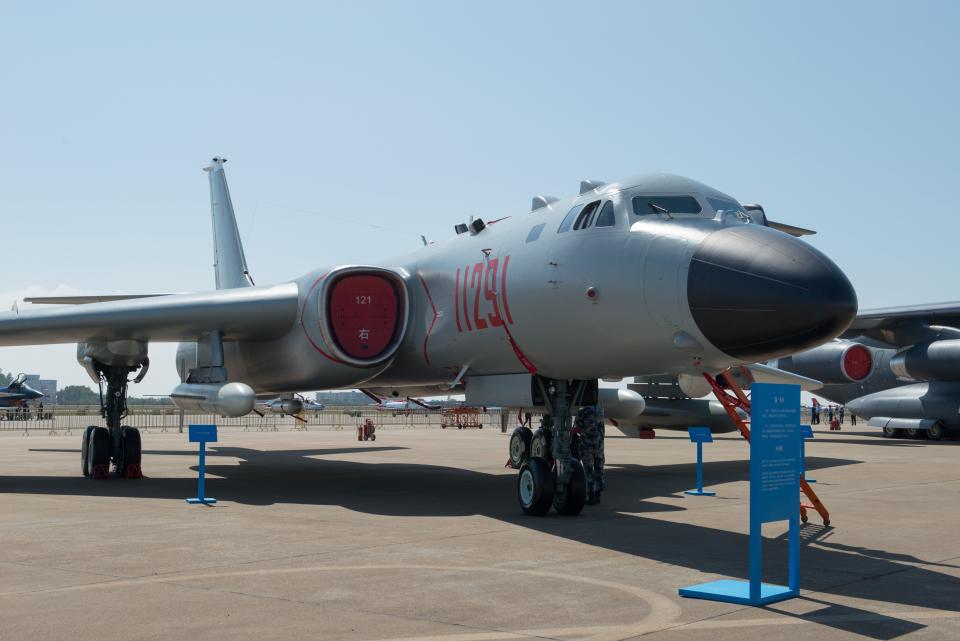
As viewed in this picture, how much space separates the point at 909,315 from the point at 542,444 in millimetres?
19764

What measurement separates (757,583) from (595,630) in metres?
1.31

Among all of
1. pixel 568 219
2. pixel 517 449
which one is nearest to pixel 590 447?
pixel 568 219

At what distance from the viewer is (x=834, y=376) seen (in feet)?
99.6

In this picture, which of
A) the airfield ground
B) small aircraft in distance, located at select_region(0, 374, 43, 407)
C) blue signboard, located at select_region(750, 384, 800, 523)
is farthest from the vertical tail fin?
small aircraft in distance, located at select_region(0, 374, 43, 407)

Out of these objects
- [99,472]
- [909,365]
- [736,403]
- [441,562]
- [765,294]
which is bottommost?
[99,472]

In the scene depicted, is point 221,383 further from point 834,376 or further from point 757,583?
point 834,376

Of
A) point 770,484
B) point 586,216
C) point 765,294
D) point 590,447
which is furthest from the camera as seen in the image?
point 590,447

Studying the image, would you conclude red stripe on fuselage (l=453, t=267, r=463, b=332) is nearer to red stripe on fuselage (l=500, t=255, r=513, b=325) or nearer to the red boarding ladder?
red stripe on fuselage (l=500, t=255, r=513, b=325)

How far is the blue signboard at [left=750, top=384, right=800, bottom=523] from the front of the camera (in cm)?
607

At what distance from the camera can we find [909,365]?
2878cm

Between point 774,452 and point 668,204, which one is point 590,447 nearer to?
point 668,204

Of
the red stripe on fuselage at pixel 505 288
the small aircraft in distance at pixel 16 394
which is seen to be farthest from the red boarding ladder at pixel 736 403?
the small aircraft in distance at pixel 16 394

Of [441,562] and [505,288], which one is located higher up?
[505,288]

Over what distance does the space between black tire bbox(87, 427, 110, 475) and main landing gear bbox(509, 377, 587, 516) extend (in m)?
8.51
